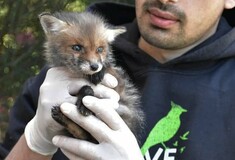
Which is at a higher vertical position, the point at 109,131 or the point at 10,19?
the point at 109,131

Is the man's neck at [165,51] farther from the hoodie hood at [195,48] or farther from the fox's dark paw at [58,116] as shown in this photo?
the fox's dark paw at [58,116]

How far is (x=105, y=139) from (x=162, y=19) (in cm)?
90

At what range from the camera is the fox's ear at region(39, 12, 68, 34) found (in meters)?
3.66

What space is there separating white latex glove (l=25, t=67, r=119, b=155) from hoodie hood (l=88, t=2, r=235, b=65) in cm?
60

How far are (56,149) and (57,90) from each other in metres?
0.46

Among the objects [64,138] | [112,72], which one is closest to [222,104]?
[112,72]

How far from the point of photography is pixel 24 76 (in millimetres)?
5477

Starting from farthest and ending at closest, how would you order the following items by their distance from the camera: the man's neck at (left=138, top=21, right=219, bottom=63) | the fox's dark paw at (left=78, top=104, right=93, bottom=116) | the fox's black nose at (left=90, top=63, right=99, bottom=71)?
the man's neck at (left=138, top=21, right=219, bottom=63) < the fox's dark paw at (left=78, top=104, right=93, bottom=116) < the fox's black nose at (left=90, top=63, right=99, bottom=71)

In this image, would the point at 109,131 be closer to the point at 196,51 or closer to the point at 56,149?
the point at 56,149

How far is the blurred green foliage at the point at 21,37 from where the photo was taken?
5.43 metres

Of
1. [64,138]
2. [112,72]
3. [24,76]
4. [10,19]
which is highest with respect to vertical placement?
[112,72]

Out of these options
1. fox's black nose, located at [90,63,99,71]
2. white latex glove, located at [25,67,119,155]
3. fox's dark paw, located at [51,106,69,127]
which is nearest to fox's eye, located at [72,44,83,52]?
fox's black nose, located at [90,63,99,71]

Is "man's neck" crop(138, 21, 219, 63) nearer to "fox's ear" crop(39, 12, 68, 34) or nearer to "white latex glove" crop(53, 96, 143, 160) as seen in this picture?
"white latex glove" crop(53, 96, 143, 160)

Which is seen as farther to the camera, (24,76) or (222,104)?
(24,76)
